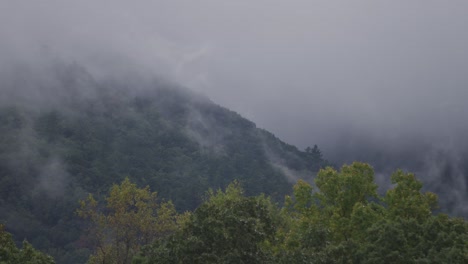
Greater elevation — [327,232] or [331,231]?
[331,231]

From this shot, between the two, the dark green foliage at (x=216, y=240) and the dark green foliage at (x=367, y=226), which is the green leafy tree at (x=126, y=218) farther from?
the dark green foliage at (x=216, y=240)

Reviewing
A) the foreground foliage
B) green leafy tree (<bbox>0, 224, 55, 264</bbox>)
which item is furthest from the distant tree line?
green leafy tree (<bbox>0, 224, 55, 264</bbox>)

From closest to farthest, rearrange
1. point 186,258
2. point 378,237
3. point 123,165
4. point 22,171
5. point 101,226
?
point 186,258
point 378,237
point 101,226
point 22,171
point 123,165

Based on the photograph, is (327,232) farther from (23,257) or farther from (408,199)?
(23,257)

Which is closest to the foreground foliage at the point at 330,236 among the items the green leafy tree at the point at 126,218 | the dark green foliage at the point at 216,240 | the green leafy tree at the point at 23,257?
the dark green foliage at the point at 216,240

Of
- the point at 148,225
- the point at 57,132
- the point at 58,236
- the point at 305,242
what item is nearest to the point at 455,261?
the point at 305,242

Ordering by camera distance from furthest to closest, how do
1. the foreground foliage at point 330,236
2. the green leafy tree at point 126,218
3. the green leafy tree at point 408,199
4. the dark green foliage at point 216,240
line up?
the green leafy tree at point 126,218 < the green leafy tree at point 408,199 < the foreground foliage at point 330,236 < the dark green foliage at point 216,240

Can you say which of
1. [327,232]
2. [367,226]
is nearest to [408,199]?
[367,226]

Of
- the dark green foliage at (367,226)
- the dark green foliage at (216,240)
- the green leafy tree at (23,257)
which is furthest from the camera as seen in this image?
the dark green foliage at (367,226)

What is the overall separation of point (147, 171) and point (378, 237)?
161182 millimetres

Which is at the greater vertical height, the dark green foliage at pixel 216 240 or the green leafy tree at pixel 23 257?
the dark green foliage at pixel 216 240

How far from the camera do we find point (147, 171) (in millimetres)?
186625

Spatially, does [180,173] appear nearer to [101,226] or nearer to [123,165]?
[123,165]

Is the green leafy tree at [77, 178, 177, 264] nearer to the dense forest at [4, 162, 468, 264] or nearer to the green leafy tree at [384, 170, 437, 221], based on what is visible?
the dense forest at [4, 162, 468, 264]
